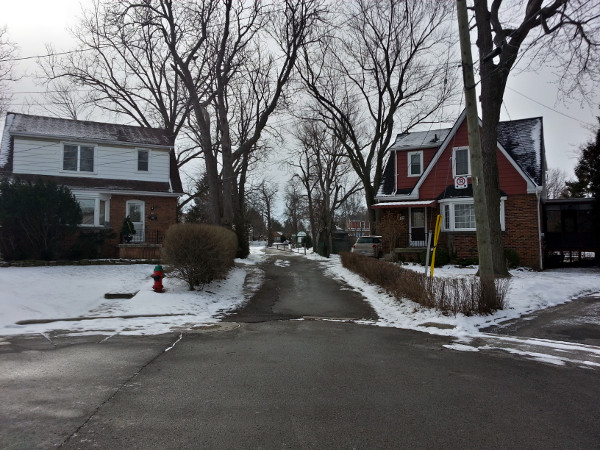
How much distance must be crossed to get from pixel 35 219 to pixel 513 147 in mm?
21299

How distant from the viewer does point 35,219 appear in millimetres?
13742

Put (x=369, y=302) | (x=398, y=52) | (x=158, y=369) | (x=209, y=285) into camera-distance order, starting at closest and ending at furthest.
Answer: (x=158, y=369) → (x=369, y=302) → (x=209, y=285) → (x=398, y=52)

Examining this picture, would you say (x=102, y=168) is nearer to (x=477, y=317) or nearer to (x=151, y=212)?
(x=151, y=212)

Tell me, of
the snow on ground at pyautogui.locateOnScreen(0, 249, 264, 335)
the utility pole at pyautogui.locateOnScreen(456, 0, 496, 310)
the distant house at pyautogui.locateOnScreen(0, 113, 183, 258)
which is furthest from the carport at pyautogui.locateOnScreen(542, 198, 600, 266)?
the distant house at pyautogui.locateOnScreen(0, 113, 183, 258)

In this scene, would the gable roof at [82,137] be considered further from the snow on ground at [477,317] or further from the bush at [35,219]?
the snow on ground at [477,317]

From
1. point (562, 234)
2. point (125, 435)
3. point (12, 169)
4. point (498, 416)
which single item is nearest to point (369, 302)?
point (498, 416)

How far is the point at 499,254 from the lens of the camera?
13547 mm

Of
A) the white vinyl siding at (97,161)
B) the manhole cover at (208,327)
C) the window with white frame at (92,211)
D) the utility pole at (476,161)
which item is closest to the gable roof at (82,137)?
the white vinyl siding at (97,161)

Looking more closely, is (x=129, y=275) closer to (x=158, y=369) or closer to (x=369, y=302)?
(x=369, y=302)

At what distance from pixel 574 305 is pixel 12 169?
22.6 metres

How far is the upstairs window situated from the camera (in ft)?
71.7

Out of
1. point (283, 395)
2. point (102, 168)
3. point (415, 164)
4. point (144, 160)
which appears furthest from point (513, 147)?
point (283, 395)

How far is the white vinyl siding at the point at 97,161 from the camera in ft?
64.1

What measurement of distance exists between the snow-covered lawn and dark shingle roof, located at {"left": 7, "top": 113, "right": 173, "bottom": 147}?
29.5 ft
